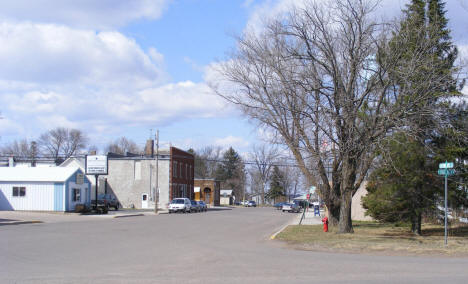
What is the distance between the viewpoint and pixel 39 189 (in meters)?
42.4

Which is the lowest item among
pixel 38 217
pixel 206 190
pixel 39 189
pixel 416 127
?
pixel 206 190

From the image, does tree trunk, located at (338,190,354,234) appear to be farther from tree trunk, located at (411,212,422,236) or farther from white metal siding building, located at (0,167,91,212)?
white metal siding building, located at (0,167,91,212)

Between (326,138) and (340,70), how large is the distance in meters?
2.90

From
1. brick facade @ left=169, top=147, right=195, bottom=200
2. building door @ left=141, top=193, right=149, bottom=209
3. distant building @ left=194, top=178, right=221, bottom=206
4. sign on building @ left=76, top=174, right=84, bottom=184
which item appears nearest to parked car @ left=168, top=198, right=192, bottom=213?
sign on building @ left=76, top=174, right=84, bottom=184

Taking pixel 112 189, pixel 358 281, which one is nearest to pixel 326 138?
pixel 358 281

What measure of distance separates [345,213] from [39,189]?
3065 cm

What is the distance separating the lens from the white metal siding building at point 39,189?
4209 cm

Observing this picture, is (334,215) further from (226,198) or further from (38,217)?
(226,198)

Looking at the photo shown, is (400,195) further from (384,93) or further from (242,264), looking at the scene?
(242,264)

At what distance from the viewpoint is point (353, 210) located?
124 ft

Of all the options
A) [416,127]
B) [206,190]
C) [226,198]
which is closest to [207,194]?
[206,190]

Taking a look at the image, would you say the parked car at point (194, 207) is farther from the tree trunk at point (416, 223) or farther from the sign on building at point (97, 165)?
the tree trunk at point (416, 223)

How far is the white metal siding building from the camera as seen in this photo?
1657 inches

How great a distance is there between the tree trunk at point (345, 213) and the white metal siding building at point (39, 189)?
28491 mm
